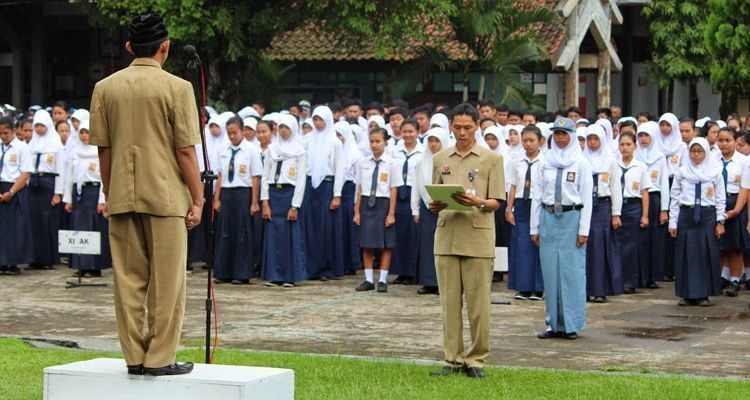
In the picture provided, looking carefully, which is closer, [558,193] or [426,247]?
[558,193]

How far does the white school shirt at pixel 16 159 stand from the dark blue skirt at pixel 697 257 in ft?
28.4

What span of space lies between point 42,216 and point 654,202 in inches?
328

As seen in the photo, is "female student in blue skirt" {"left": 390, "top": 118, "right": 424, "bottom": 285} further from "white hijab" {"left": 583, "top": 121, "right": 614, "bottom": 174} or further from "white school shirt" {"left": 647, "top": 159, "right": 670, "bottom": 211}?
"white school shirt" {"left": 647, "top": 159, "right": 670, "bottom": 211}

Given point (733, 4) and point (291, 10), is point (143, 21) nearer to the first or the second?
point (733, 4)

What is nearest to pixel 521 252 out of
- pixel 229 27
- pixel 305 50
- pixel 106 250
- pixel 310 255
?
pixel 310 255

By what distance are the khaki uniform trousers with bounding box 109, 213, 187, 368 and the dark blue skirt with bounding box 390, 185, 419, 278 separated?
10.2m

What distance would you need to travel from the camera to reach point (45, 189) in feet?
68.7

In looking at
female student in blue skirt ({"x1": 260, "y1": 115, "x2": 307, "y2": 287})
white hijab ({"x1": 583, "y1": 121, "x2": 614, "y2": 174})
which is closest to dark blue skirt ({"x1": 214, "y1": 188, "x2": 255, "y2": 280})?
female student in blue skirt ({"x1": 260, "y1": 115, "x2": 307, "y2": 287})

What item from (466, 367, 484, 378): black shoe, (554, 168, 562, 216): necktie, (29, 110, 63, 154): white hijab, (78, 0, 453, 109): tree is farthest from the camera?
(78, 0, 453, 109): tree

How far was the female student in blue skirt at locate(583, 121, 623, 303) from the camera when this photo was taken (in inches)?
684

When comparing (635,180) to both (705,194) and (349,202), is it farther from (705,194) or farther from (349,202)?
(349,202)

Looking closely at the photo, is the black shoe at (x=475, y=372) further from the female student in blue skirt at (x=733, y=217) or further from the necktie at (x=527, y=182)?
the female student in blue skirt at (x=733, y=217)

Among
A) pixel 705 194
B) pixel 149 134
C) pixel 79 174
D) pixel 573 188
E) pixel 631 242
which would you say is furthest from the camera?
pixel 79 174

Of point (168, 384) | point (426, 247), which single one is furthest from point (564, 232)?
point (168, 384)
